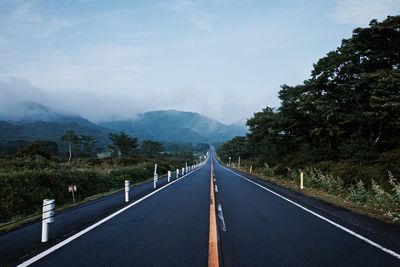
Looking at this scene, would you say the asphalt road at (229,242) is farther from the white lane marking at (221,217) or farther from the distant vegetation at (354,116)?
the distant vegetation at (354,116)

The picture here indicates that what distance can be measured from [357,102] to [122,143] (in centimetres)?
9486

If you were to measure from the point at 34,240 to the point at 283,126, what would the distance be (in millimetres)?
30950

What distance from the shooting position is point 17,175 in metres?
19.7

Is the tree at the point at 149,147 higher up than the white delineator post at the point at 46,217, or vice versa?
the tree at the point at 149,147

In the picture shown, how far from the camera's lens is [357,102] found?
27.7 m

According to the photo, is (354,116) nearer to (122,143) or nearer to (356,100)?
(356,100)

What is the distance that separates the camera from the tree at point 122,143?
115050 millimetres

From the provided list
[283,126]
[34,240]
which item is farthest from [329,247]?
[283,126]

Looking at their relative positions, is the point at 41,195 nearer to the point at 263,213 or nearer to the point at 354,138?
the point at 263,213

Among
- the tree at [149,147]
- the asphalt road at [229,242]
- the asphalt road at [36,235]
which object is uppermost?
the tree at [149,147]

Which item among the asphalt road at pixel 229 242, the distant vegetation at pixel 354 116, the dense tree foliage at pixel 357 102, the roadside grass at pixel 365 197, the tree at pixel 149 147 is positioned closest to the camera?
the asphalt road at pixel 229 242

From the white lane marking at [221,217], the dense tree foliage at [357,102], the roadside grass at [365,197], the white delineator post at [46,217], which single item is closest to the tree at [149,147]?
the dense tree foliage at [357,102]

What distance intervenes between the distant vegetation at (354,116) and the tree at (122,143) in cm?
8310

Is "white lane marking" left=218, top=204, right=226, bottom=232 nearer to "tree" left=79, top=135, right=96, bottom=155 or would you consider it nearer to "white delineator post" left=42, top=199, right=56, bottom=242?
"white delineator post" left=42, top=199, right=56, bottom=242
